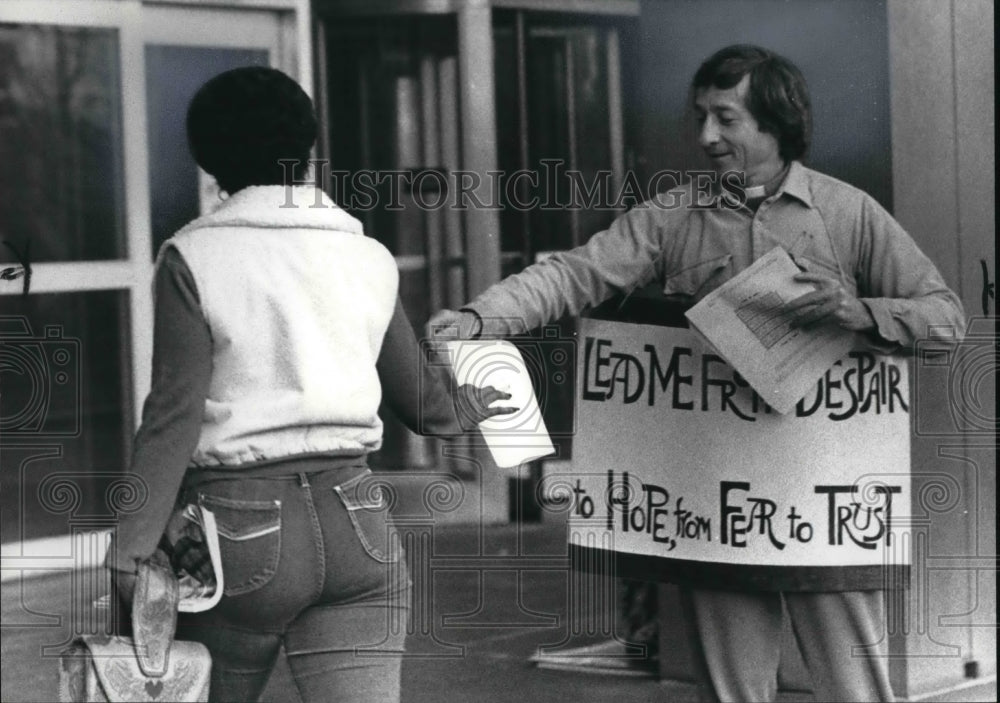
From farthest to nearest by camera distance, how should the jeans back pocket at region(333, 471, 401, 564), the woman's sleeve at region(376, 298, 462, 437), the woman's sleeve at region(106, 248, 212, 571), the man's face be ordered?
the man's face < the woman's sleeve at region(376, 298, 462, 437) < the jeans back pocket at region(333, 471, 401, 564) < the woman's sleeve at region(106, 248, 212, 571)

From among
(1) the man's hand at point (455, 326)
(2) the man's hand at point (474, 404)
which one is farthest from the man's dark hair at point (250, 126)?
(1) the man's hand at point (455, 326)

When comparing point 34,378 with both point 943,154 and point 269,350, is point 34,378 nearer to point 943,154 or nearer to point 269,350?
point 943,154

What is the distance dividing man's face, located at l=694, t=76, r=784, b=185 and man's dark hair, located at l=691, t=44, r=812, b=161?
13 mm

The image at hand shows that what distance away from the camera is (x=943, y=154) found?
16.4 ft

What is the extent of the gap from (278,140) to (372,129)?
5176mm

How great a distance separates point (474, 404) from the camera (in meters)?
3.57

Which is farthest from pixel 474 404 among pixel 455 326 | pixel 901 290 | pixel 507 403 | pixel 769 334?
pixel 901 290

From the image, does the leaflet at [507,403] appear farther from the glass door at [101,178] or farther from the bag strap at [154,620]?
the glass door at [101,178]

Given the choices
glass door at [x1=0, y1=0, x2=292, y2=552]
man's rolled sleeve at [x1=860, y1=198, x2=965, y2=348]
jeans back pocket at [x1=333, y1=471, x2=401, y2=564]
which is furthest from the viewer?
glass door at [x1=0, y1=0, x2=292, y2=552]

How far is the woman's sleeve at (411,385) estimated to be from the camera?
3.24 meters

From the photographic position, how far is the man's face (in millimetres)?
3875

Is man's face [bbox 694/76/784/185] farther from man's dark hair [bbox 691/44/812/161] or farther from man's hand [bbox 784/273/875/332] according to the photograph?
man's hand [bbox 784/273/875/332]

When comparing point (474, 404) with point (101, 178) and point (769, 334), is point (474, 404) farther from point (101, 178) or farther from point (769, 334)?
point (101, 178)

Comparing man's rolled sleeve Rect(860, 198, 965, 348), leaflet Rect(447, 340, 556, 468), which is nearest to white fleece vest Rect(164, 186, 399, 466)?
leaflet Rect(447, 340, 556, 468)
